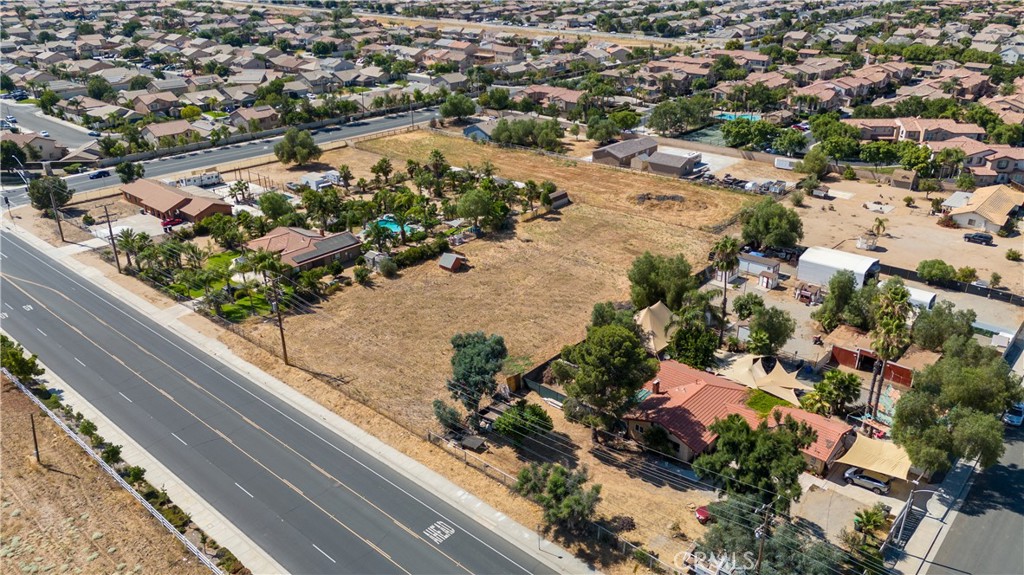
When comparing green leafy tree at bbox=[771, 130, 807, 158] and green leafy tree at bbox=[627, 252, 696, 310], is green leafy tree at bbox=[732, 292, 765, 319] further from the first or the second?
green leafy tree at bbox=[771, 130, 807, 158]

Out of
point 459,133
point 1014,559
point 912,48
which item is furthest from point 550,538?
point 912,48

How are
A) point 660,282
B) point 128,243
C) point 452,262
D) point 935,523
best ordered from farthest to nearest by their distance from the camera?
point 452,262 → point 128,243 → point 660,282 → point 935,523

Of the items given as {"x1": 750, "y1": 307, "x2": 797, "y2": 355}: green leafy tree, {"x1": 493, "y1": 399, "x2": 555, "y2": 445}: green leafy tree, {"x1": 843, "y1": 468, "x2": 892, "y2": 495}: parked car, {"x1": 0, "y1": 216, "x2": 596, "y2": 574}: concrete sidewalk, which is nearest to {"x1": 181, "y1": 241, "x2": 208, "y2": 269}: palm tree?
{"x1": 0, "y1": 216, "x2": 596, "y2": 574}: concrete sidewalk

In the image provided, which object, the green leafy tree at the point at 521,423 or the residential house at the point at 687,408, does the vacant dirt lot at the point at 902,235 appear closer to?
the residential house at the point at 687,408

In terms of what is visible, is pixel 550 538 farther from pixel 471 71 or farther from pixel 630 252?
pixel 471 71

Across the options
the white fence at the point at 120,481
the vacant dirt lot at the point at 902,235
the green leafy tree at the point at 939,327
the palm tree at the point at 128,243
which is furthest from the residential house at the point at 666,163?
the white fence at the point at 120,481

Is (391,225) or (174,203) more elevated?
(174,203)

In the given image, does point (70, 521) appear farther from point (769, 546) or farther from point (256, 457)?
point (769, 546)

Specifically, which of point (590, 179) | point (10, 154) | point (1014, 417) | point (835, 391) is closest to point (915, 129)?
point (590, 179)
